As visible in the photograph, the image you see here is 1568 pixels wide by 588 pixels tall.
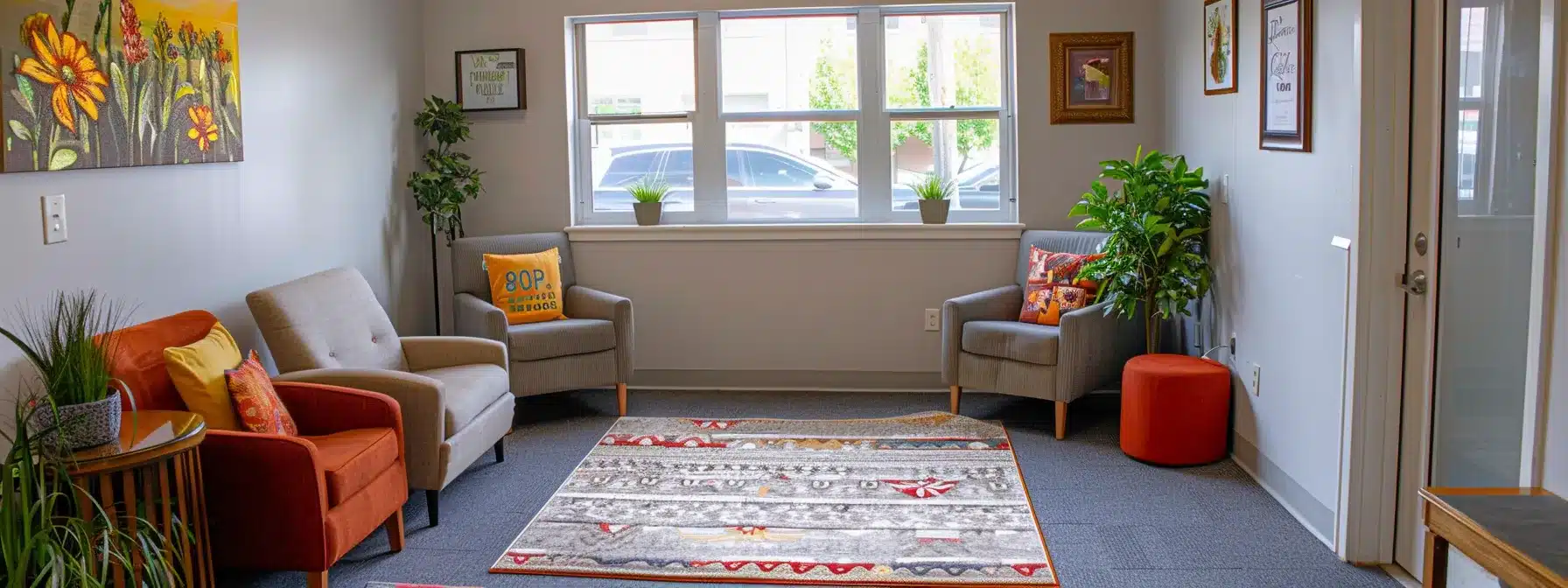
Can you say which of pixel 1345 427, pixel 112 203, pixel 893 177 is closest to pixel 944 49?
Result: pixel 893 177

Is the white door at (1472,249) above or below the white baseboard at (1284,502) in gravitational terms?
above

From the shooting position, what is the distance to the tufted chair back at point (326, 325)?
396 centimetres

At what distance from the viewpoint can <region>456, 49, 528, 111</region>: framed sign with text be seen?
19.4 ft

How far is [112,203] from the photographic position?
3518 millimetres

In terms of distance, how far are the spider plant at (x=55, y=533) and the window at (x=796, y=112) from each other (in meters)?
3.53

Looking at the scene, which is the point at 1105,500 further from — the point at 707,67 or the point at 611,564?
the point at 707,67

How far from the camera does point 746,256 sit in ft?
19.3

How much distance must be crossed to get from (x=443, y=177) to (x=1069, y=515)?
3182 mm

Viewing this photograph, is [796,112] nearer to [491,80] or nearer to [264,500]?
[491,80]

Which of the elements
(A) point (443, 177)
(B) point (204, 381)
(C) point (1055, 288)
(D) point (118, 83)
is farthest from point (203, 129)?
(C) point (1055, 288)

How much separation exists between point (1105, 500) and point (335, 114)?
10.8 feet

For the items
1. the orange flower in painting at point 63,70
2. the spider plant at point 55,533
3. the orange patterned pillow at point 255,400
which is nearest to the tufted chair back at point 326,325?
the orange patterned pillow at point 255,400

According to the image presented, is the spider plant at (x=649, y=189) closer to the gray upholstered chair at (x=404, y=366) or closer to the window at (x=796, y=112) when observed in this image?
the window at (x=796, y=112)

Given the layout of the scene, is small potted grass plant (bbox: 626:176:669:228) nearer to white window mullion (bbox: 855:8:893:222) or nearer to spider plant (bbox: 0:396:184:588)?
white window mullion (bbox: 855:8:893:222)
